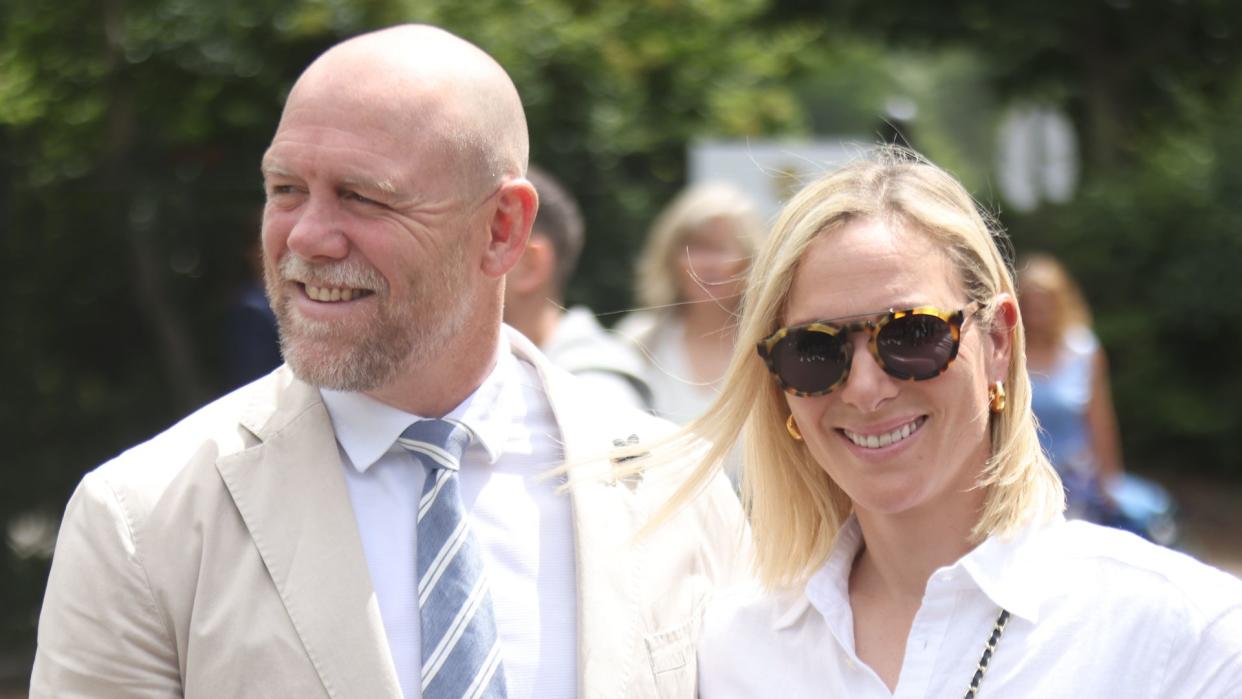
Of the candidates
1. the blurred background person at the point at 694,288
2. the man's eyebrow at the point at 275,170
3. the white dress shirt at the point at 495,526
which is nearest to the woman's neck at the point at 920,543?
the white dress shirt at the point at 495,526

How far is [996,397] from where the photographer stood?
2.40 m

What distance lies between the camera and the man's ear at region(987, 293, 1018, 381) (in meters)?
2.40

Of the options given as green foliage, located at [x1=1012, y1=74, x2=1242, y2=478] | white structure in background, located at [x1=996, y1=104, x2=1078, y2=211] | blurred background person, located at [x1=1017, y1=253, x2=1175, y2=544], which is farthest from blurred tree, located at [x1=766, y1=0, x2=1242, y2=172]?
blurred background person, located at [x1=1017, y1=253, x2=1175, y2=544]

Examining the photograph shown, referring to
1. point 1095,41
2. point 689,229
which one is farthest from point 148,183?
point 1095,41

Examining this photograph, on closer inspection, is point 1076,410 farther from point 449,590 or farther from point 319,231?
point 319,231

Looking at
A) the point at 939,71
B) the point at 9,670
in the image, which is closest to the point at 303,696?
the point at 9,670

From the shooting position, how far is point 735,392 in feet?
8.38

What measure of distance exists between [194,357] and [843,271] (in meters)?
5.84

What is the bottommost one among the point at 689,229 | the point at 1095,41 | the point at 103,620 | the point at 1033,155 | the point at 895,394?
the point at 103,620

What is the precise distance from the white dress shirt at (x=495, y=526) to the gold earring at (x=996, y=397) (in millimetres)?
739

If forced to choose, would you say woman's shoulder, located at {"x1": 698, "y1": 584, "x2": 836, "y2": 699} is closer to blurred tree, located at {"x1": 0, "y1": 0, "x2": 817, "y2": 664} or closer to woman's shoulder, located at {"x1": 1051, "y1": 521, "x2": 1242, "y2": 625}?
woman's shoulder, located at {"x1": 1051, "y1": 521, "x2": 1242, "y2": 625}

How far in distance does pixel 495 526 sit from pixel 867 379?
67 centimetres

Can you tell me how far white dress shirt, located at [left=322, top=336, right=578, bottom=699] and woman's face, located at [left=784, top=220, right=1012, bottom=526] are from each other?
50 cm

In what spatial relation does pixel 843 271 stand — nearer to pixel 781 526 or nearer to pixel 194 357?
pixel 781 526
